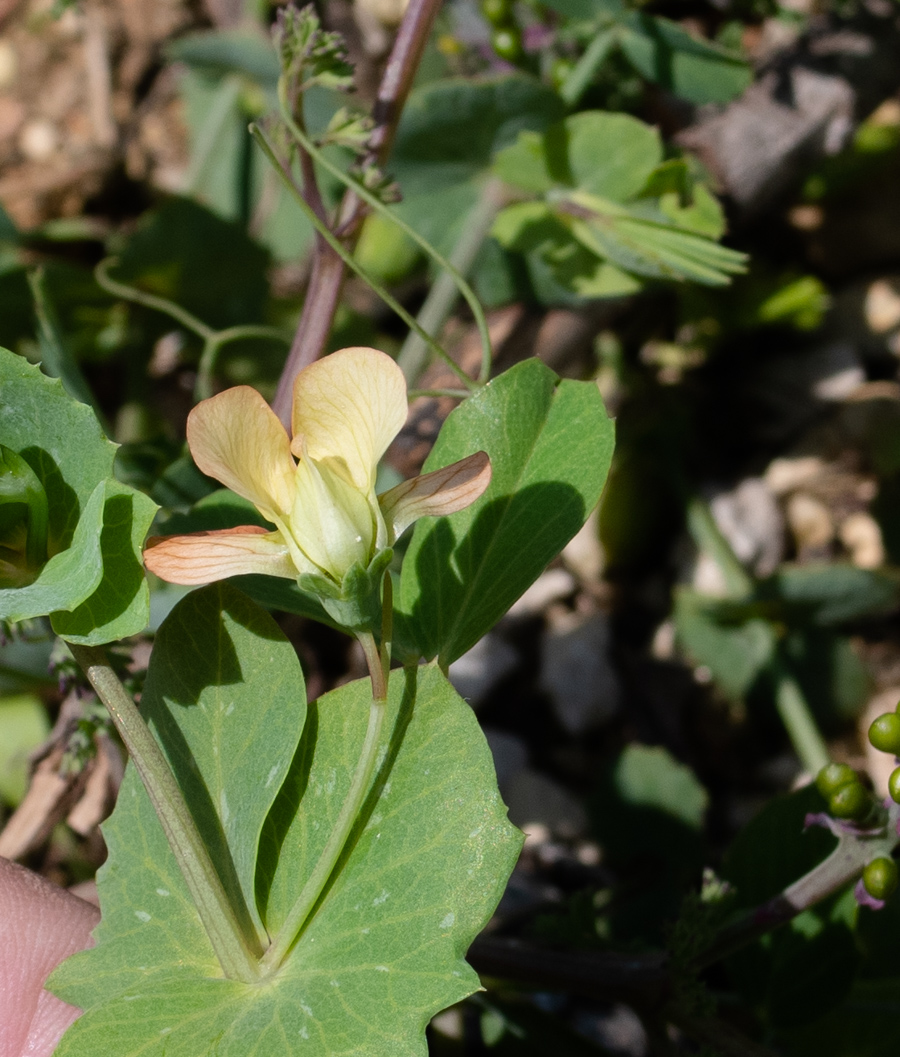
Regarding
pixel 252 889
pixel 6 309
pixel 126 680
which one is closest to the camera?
pixel 252 889

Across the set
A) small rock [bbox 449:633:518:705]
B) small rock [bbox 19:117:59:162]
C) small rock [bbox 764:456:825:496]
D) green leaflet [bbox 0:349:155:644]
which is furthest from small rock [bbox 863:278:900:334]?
small rock [bbox 19:117:59:162]

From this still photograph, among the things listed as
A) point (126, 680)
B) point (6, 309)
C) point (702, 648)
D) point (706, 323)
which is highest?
point (6, 309)

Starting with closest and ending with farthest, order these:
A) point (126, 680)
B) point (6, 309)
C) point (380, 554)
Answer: point (380, 554), point (126, 680), point (6, 309)

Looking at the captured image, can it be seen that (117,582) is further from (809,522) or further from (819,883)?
→ (809,522)

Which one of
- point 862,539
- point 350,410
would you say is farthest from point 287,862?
point 862,539

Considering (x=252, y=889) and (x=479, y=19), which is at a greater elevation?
(x=479, y=19)

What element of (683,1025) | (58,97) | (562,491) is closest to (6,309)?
(58,97)

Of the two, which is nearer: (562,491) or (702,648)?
(562,491)

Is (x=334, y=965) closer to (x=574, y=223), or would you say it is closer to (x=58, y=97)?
(x=574, y=223)
